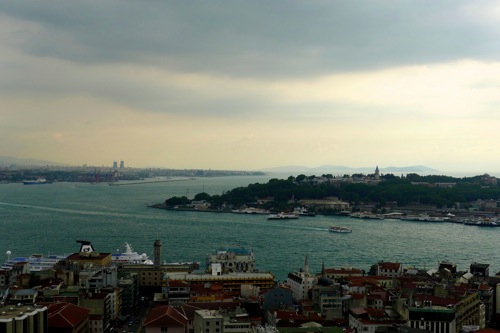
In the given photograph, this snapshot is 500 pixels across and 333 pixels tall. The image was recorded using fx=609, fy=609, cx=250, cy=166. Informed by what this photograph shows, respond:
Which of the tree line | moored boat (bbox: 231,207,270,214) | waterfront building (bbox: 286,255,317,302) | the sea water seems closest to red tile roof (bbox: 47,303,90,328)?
waterfront building (bbox: 286,255,317,302)

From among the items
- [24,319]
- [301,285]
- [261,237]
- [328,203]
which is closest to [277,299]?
[301,285]

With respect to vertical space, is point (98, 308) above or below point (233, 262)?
below

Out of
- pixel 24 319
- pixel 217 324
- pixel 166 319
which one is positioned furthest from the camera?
pixel 166 319

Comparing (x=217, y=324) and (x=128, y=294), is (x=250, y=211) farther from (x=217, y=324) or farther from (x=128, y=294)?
(x=217, y=324)

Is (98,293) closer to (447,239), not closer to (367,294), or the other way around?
(367,294)

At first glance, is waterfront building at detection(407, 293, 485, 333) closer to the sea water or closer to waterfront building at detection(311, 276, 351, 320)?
waterfront building at detection(311, 276, 351, 320)

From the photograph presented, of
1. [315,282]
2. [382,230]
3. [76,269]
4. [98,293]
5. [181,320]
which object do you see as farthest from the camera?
[382,230]

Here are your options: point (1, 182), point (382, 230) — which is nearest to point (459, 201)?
point (382, 230)
